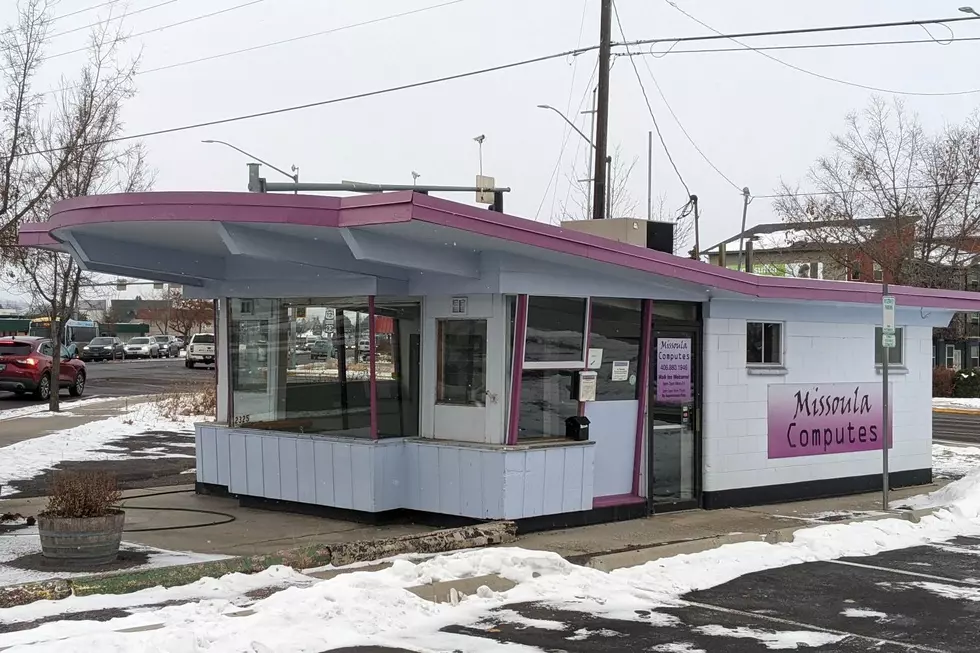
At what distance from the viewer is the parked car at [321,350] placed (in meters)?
11.6

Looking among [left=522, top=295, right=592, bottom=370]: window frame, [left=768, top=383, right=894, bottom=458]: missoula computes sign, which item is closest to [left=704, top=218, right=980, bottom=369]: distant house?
[left=768, top=383, right=894, bottom=458]: missoula computes sign

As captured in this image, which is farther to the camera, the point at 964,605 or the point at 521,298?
the point at 521,298

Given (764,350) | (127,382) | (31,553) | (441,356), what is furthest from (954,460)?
(127,382)

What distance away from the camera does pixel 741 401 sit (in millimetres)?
12766

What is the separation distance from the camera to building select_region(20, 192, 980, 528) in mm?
9742

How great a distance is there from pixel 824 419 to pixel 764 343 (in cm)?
154

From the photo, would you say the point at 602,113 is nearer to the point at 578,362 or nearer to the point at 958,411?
the point at 578,362

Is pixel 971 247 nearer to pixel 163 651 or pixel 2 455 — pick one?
pixel 2 455

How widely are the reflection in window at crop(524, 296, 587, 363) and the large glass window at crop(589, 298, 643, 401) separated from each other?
0.23 metres

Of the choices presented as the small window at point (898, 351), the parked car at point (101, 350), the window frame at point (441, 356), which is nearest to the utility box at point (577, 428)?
the window frame at point (441, 356)

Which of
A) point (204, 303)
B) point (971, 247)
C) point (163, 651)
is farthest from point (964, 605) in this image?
point (204, 303)

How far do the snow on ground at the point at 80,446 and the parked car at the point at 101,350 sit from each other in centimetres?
4132

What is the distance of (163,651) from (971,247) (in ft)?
140

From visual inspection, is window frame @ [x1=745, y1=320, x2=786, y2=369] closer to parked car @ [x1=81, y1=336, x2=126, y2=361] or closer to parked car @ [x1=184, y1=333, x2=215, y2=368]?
parked car @ [x1=184, y1=333, x2=215, y2=368]
